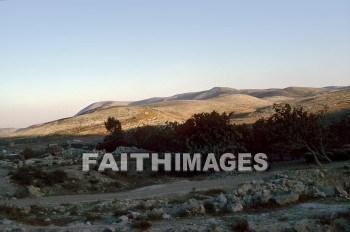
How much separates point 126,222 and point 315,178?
13.4 meters

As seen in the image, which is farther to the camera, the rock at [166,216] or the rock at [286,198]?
the rock at [286,198]

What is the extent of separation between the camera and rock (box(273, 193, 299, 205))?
624 inches

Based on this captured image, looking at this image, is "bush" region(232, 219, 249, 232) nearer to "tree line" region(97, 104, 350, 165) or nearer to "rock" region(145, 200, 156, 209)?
"rock" region(145, 200, 156, 209)

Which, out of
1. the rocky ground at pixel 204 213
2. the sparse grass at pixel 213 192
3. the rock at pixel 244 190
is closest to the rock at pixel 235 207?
the rocky ground at pixel 204 213

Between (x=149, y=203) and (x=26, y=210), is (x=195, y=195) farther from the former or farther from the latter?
(x=26, y=210)

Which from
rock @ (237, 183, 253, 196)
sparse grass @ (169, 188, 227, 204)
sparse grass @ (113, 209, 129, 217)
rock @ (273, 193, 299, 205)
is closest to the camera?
sparse grass @ (113, 209, 129, 217)

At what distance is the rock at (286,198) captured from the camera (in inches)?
624

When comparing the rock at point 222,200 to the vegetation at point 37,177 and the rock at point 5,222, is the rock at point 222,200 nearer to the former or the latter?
the rock at point 5,222

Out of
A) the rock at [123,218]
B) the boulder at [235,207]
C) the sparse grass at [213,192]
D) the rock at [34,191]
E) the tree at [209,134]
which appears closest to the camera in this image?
the rock at [123,218]

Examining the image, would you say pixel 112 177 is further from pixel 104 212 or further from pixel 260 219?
pixel 260 219

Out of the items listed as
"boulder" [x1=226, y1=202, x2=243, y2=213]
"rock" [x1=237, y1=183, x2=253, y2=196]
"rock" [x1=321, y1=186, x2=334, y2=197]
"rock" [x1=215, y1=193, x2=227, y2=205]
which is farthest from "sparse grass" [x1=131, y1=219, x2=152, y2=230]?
"rock" [x1=321, y1=186, x2=334, y2=197]

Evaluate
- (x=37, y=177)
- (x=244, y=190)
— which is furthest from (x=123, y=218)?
(x=37, y=177)

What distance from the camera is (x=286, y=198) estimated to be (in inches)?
629

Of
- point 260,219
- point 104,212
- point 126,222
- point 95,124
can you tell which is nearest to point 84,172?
point 104,212
